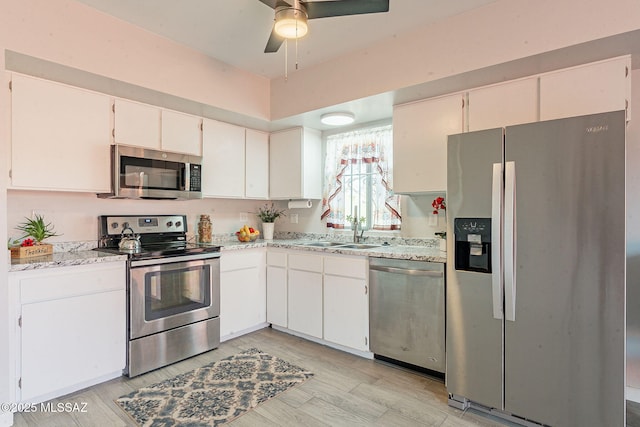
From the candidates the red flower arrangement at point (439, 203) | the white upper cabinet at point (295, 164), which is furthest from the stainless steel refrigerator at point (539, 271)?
the white upper cabinet at point (295, 164)

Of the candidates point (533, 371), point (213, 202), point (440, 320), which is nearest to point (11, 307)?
point (213, 202)

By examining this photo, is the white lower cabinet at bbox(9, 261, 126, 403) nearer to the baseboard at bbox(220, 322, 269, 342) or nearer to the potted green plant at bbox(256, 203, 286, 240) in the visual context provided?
the baseboard at bbox(220, 322, 269, 342)

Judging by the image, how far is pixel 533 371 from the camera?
1.95 meters

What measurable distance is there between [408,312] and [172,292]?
6.32ft

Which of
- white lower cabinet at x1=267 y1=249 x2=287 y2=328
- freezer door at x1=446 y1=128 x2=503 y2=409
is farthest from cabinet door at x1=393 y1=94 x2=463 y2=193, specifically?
white lower cabinet at x1=267 y1=249 x2=287 y2=328

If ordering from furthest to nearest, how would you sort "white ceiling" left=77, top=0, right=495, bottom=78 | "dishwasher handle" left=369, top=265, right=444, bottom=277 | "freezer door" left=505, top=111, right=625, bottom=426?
"dishwasher handle" left=369, top=265, right=444, bottom=277 → "white ceiling" left=77, top=0, right=495, bottom=78 → "freezer door" left=505, top=111, right=625, bottom=426

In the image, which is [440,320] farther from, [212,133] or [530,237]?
[212,133]

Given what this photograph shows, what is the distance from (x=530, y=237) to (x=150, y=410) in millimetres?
2554

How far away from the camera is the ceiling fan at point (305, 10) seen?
178 cm

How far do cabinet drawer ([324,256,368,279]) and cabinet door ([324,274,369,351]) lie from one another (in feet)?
0.14

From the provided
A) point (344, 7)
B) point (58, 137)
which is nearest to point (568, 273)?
point (344, 7)

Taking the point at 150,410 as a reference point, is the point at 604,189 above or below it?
above

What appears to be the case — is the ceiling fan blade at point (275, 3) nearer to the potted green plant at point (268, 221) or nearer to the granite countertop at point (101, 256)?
the granite countertop at point (101, 256)

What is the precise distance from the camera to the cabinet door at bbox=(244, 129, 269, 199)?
3834 millimetres
